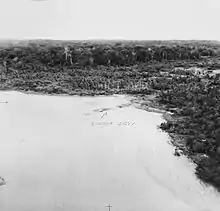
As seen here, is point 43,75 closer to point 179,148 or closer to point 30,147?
point 30,147

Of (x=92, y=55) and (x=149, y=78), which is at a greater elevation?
(x=92, y=55)

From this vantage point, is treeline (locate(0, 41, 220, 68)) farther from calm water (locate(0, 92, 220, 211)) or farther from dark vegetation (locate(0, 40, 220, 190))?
calm water (locate(0, 92, 220, 211))

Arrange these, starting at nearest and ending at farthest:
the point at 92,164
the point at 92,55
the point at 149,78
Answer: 1. the point at 92,164
2. the point at 149,78
3. the point at 92,55

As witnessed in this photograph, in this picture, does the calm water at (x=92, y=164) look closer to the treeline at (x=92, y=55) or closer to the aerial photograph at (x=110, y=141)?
the aerial photograph at (x=110, y=141)

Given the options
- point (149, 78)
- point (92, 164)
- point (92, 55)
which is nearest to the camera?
point (92, 164)

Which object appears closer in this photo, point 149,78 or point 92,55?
point 149,78

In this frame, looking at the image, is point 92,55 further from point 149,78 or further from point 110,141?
point 110,141

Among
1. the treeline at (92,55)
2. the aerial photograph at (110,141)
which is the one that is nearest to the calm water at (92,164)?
the aerial photograph at (110,141)

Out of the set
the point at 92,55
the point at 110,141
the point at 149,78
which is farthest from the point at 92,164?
the point at 92,55
